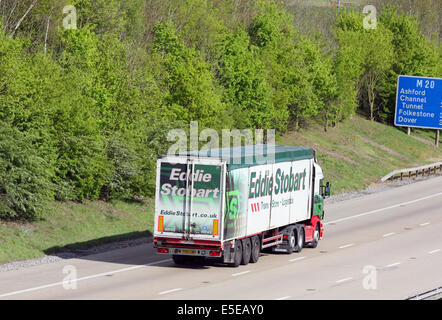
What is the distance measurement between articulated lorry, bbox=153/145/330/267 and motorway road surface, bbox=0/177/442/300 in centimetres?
81

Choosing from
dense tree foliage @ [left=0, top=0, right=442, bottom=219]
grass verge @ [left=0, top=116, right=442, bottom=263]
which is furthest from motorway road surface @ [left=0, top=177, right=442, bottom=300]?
dense tree foliage @ [left=0, top=0, right=442, bottom=219]

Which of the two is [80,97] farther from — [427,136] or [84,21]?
[427,136]

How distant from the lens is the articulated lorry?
26625mm

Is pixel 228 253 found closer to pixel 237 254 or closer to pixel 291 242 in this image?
pixel 237 254

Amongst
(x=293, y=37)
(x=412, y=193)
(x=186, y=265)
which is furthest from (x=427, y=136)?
(x=186, y=265)

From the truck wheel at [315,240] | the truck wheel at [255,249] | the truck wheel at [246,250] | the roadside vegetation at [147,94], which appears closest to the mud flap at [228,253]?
the truck wheel at [246,250]

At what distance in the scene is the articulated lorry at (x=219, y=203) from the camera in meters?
26.6

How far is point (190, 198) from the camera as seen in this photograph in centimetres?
2683

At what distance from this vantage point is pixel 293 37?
238 feet

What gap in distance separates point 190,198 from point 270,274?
3.52m

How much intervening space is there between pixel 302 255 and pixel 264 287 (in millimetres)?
7339

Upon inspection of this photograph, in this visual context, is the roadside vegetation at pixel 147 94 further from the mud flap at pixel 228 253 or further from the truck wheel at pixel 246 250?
the truck wheel at pixel 246 250

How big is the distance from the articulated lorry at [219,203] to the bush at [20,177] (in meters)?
7.21

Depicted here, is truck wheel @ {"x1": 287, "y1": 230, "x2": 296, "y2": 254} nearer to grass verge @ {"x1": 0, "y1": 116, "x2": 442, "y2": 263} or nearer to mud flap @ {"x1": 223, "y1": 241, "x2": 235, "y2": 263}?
mud flap @ {"x1": 223, "y1": 241, "x2": 235, "y2": 263}
